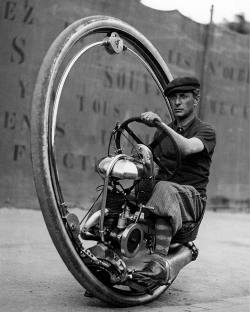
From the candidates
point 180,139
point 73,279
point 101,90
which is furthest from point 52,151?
point 101,90

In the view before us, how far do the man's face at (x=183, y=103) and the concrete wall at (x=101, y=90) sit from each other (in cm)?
404

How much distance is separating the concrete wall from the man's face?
4.04 metres

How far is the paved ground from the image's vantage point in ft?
10.9

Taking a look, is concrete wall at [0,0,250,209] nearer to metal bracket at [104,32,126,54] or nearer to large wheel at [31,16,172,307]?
metal bracket at [104,32,126,54]

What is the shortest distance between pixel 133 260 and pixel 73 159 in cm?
461

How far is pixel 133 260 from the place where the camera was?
10.7 feet

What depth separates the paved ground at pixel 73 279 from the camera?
3.34m

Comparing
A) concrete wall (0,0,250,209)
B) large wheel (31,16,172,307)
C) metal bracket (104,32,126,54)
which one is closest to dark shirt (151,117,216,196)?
metal bracket (104,32,126,54)

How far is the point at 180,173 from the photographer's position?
11.6ft

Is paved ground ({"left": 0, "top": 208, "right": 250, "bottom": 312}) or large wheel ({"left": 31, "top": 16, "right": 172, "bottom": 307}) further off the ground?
large wheel ({"left": 31, "top": 16, "right": 172, "bottom": 307})

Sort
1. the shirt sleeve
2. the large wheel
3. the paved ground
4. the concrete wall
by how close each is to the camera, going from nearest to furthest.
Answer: the large wheel, the paved ground, the shirt sleeve, the concrete wall

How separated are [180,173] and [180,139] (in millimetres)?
303

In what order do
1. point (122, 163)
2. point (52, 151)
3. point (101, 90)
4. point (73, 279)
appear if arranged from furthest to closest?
point (101, 90) → point (73, 279) → point (122, 163) → point (52, 151)

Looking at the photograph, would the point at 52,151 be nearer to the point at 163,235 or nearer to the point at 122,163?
the point at 122,163
